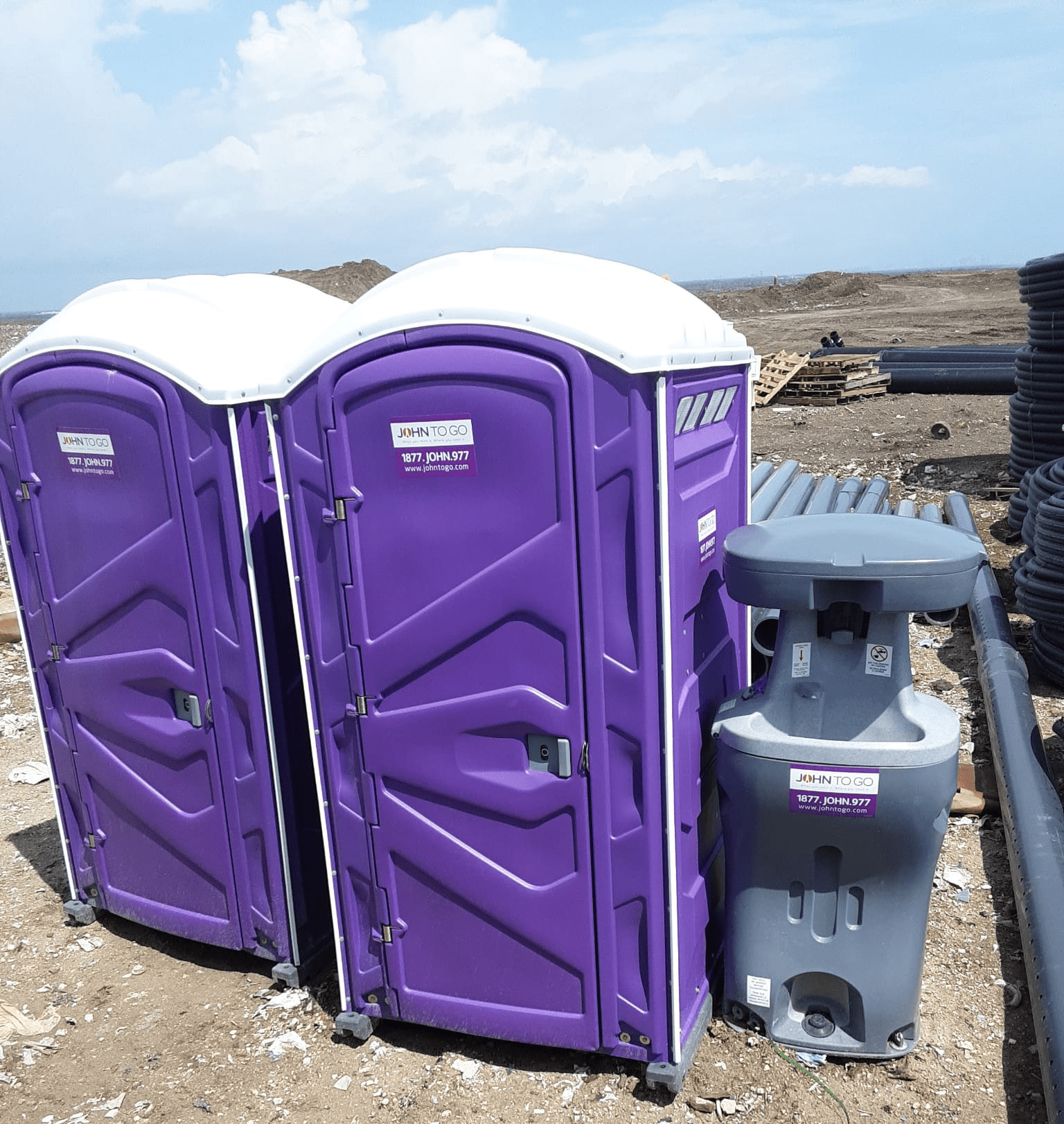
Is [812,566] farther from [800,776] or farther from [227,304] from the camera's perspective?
[227,304]

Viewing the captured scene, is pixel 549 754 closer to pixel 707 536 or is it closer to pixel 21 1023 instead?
pixel 707 536

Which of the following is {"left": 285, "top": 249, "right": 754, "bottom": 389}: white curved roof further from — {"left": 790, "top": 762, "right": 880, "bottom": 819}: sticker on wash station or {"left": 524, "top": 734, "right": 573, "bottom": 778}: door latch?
{"left": 790, "top": 762, "right": 880, "bottom": 819}: sticker on wash station

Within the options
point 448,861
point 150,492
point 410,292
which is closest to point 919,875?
point 448,861

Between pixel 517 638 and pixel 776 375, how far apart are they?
1440cm

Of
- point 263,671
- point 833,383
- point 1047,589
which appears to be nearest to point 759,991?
point 263,671

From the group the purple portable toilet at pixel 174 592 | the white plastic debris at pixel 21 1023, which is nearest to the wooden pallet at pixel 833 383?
the purple portable toilet at pixel 174 592

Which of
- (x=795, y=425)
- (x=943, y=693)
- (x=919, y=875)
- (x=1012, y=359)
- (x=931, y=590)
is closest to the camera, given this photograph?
(x=931, y=590)

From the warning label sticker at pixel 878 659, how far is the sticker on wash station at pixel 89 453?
246 centimetres

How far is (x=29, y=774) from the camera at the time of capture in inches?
213

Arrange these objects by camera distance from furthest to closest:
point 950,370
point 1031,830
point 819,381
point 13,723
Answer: point 950,370 < point 819,381 < point 13,723 < point 1031,830

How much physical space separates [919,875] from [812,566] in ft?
3.23

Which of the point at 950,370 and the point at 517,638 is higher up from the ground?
the point at 517,638

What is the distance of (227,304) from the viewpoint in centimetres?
342

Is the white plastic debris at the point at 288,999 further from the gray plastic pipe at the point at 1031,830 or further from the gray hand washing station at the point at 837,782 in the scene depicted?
the gray plastic pipe at the point at 1031,830
